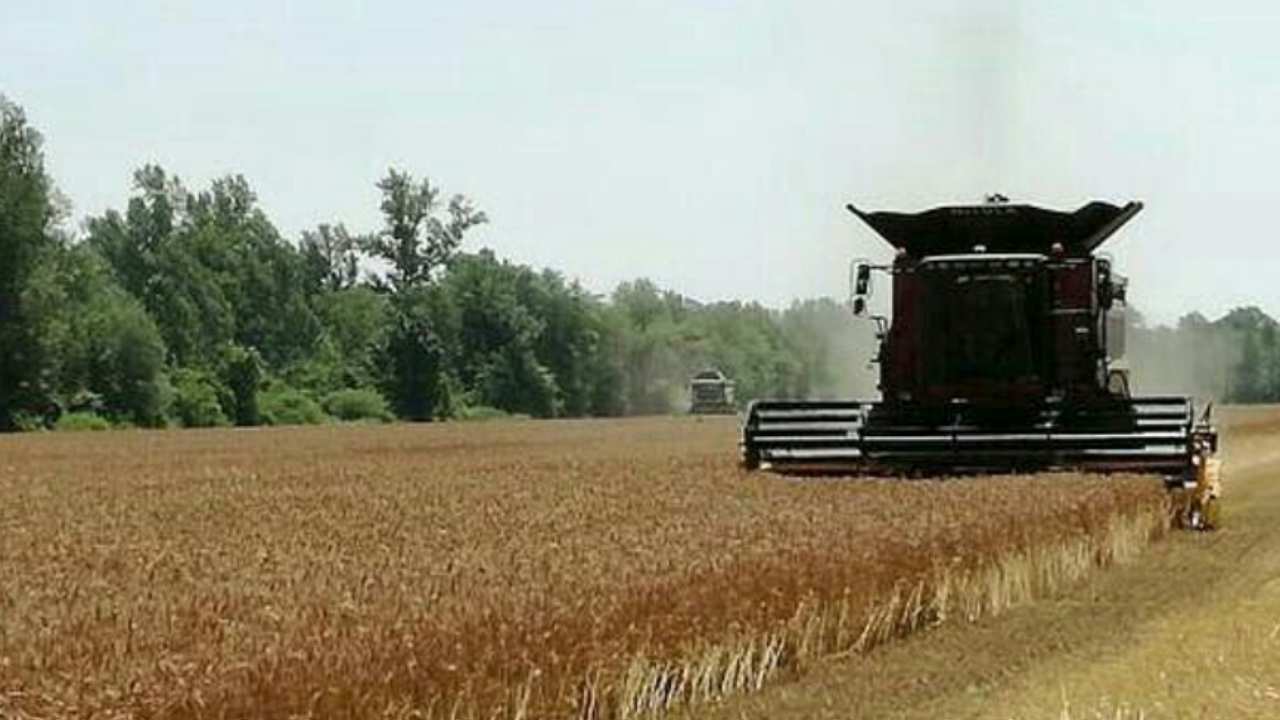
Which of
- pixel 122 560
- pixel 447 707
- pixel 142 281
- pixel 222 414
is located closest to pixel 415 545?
pixel 122 560

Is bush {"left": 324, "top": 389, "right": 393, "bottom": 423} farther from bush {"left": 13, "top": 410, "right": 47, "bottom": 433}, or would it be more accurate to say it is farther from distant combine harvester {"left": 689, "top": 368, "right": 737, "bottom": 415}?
bush {"left": 13, "top": 410, "right": 47, "bottom": 433}

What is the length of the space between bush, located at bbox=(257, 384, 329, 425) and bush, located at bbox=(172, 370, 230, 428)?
9.98 ft

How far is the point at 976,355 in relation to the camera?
27.6 metres

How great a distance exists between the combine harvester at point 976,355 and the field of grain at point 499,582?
5.97 feet

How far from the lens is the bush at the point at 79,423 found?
7881cm

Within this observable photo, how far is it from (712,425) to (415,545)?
2481 inches

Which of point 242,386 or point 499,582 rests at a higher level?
point 242,386

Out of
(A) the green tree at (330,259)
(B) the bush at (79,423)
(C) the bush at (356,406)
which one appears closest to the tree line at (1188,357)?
(B) the bush at (79,423)

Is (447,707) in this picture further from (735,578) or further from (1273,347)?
(1273,347)

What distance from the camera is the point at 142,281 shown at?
142625 millimetres

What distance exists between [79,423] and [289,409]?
20.2 metres

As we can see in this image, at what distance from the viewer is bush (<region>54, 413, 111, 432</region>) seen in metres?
78.8

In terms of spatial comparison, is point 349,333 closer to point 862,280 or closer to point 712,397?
point 712,397

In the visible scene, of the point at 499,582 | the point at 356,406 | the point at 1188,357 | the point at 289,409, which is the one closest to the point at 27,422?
the point at 289,409
